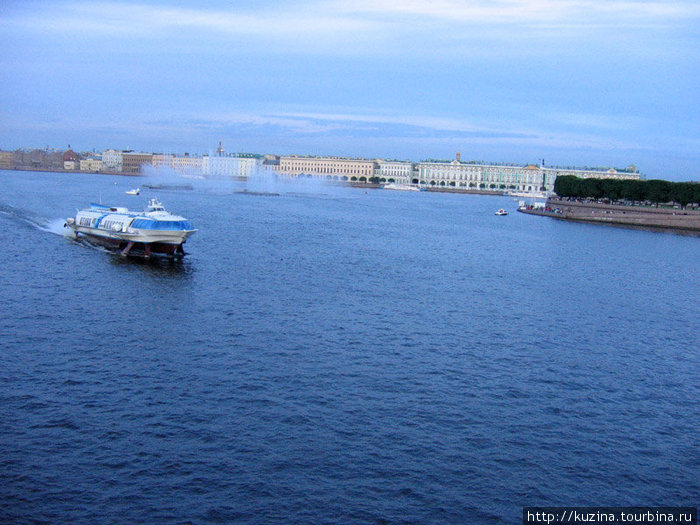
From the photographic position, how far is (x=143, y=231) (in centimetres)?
2127

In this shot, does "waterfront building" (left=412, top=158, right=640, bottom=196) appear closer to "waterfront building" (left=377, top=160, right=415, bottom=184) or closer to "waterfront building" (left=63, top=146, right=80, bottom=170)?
"waterfront building" (left=377, top=160, right=415, bottom=184)

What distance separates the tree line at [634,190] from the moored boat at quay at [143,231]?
131 ft

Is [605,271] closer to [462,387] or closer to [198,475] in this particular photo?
[462,387]

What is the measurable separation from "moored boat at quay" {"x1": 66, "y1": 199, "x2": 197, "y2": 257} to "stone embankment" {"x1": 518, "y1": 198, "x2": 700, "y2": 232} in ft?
116

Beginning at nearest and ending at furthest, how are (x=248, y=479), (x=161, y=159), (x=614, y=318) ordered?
(x=248, y=479)
(x=614, y=318)
(x=161, y=159)

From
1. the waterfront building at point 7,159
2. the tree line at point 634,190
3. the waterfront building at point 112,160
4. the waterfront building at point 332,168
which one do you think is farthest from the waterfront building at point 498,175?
the waterfront building at point 7,159

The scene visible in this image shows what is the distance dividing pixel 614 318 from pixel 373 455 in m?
9.36

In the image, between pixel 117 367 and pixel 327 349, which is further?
pixel 327 349

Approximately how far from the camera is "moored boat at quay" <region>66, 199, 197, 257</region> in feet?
69.4

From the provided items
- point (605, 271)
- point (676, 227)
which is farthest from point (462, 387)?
point (676, 227)

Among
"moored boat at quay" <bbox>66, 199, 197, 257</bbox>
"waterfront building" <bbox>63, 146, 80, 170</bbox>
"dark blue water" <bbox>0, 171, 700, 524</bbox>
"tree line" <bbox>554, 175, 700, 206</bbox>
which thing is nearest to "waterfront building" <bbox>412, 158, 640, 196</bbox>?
"tree line" <bbox>554, 175, 700, 206</bbox>

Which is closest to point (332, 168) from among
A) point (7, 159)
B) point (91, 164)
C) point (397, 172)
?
point (397, 172)

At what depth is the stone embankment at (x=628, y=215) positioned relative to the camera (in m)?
46.7

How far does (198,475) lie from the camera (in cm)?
743
